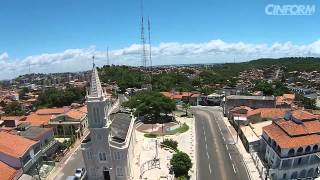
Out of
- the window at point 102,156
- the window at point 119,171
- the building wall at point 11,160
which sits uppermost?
Answer: the window at point 102,156

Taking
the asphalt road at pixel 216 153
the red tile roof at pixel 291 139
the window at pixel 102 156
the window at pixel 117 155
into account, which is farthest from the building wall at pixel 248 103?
the window at pixel 102 156

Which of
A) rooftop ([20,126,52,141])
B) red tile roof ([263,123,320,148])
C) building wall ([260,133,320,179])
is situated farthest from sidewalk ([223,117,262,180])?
rooftop ([20,126,52,141])

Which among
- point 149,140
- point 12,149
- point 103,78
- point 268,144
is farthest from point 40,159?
point 103,78

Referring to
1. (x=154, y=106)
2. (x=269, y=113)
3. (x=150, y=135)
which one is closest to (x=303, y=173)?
(x=269, y=113)

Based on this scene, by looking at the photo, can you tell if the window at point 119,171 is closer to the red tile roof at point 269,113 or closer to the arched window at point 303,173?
the arched window at point 303,173

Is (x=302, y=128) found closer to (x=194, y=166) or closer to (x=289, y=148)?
(x=289, y=148)
